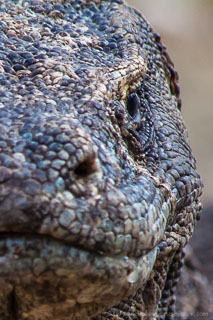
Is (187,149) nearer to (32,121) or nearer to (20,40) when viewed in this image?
(20,40)

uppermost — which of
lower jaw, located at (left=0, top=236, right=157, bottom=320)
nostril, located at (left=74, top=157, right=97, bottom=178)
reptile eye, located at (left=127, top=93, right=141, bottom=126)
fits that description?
nostril, located at (left=74, top=157, right=97, bottom=178)

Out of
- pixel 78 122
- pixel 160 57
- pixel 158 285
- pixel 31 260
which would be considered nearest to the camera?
pixel 31 260

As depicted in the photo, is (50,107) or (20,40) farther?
(20,40)

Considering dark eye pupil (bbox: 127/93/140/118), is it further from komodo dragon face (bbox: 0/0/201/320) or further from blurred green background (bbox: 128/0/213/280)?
blurred green background (bbox: 128/0/213/280)

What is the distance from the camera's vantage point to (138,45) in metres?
3.90

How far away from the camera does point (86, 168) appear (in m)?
2.59

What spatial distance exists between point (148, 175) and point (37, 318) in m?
0.80

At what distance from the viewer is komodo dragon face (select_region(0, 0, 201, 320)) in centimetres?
250

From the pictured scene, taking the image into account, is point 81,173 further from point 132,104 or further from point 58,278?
point 132,104

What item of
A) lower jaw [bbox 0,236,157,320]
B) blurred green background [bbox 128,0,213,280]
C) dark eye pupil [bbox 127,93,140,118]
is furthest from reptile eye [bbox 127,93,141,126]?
blurred green background [bbox 128,0,213,280]

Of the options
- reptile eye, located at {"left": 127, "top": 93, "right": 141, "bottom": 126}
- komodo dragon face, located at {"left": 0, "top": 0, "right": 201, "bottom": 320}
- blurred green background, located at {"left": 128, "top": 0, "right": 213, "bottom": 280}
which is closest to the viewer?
komodo dragon face, located at {"left": 0, "top": 0, "right": 201, "bottom": 320}

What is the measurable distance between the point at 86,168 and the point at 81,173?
0.10ft

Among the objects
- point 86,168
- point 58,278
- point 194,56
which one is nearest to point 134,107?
point 86,168

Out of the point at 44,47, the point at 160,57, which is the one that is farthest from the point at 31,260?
the point at 160,57
